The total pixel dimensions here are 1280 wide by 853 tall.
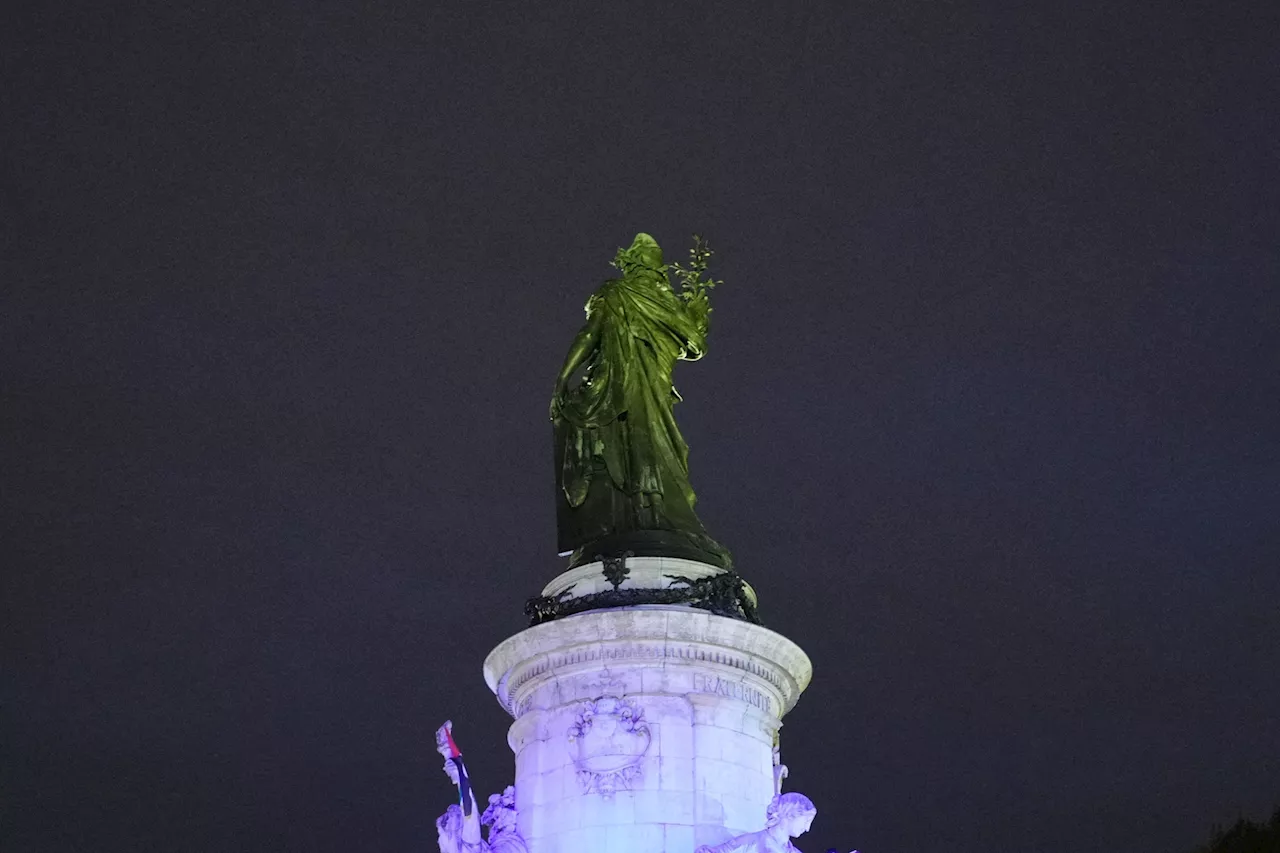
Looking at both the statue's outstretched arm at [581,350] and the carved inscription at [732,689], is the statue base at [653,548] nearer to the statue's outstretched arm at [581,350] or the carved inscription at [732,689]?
the carved inscription at [732,689]

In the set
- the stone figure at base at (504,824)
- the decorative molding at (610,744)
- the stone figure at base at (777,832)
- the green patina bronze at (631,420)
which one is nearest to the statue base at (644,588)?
the green patina bronze at (631,420)

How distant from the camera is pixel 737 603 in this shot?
19609mm

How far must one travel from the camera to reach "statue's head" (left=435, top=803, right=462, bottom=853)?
18.2m

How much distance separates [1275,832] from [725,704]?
835 inches

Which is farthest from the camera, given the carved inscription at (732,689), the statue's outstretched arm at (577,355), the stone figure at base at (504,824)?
the statue's outstretched arm at (577,355)

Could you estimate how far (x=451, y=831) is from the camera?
59.8 ft

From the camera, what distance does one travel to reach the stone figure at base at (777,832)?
17.6 metres

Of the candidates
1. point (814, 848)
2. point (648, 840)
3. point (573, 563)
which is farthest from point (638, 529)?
point (814, 848)

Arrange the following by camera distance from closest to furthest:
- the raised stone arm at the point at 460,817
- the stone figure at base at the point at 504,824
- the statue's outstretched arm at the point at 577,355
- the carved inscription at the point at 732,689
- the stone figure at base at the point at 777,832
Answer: the stone figure at base at the point at 777,832, the raised stone arm at the point at 460,817, the stone figure at base at the point at 504,824, the carved inscription at the point at 732,689, the statue's outstretched arm at the point at 577,355

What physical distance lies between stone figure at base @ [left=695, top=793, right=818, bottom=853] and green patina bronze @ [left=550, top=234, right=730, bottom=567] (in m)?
3.28

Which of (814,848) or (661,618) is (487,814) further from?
(814,848)

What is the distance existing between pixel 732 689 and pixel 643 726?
1143 millimetres

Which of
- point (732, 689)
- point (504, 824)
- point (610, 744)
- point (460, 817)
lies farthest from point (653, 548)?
point (460, 817)

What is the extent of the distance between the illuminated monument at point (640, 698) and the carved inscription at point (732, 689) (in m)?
0.01
